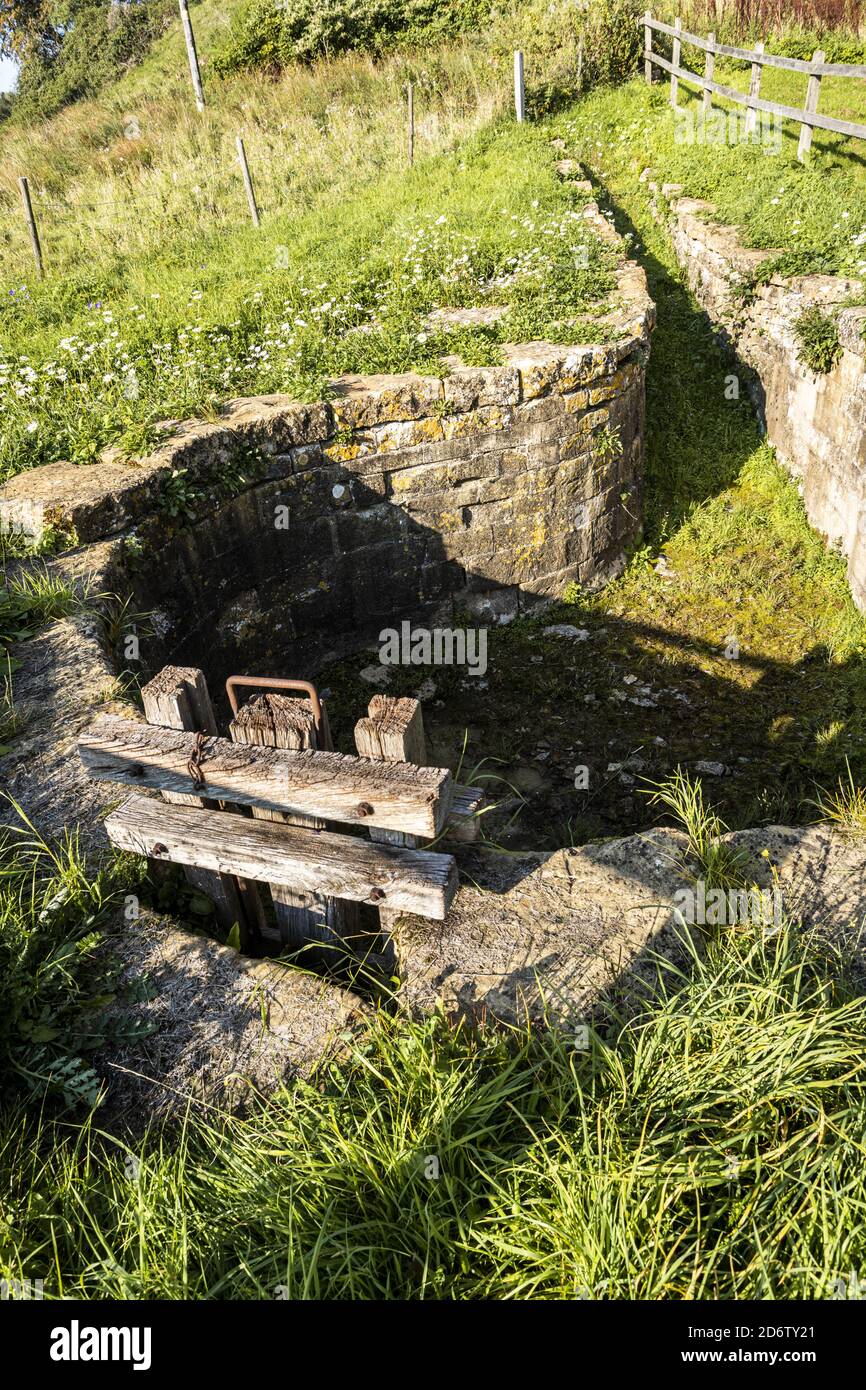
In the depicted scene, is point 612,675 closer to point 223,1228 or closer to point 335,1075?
point 335,1075

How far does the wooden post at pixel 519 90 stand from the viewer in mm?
12669

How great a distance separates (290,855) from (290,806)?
16 cm

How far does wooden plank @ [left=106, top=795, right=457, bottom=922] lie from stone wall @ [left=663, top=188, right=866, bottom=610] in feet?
15.5

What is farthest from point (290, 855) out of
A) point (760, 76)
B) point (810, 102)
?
point (760, 76)

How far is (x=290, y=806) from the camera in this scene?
Answer: 275 centimetres

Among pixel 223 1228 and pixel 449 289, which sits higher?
pixel 449 289

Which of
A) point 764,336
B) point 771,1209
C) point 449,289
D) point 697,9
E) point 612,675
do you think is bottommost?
point 612,675

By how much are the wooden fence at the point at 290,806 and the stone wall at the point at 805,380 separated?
4707 millimetres

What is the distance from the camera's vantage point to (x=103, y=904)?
2.96 metres

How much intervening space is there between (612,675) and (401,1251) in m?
4.42

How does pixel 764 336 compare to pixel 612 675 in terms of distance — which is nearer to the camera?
pixel 612 675

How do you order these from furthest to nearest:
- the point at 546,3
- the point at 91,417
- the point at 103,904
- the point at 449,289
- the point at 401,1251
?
the point at 546,3 → the point at 449,289 → the point at 91,417 → the point at 103,904 → the point at 401,1251

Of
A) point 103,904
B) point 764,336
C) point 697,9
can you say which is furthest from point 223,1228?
point 697,9

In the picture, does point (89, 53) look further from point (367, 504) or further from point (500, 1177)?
point (500, 1177)
